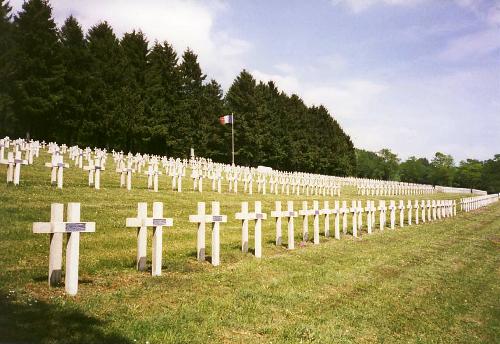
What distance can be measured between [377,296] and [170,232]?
20.1 ft

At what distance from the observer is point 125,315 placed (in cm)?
557

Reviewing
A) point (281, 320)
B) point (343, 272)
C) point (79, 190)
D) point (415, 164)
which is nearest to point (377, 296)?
point (343, 272)

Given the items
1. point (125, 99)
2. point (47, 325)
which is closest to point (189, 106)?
Result: point (125, 99)

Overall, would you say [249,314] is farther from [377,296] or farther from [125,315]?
[377,296]

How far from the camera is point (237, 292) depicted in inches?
280

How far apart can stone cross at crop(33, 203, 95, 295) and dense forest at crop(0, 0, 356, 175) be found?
4287 cm

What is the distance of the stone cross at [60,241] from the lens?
20.2 feet

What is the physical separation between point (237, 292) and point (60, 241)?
288 cm

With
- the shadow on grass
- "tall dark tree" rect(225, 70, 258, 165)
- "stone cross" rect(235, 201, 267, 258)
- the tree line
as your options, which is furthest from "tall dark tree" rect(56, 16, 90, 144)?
the tree line

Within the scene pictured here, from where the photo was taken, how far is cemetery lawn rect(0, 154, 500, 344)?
208 inches

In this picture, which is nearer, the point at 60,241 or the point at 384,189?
the point at 60,241

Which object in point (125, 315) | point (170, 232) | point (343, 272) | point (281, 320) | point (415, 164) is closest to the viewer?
point (125, 315)

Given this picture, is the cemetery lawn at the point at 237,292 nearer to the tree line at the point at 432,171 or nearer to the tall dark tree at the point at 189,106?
the tall dark tree at the point at 189,106

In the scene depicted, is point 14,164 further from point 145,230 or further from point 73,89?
point 73,89
